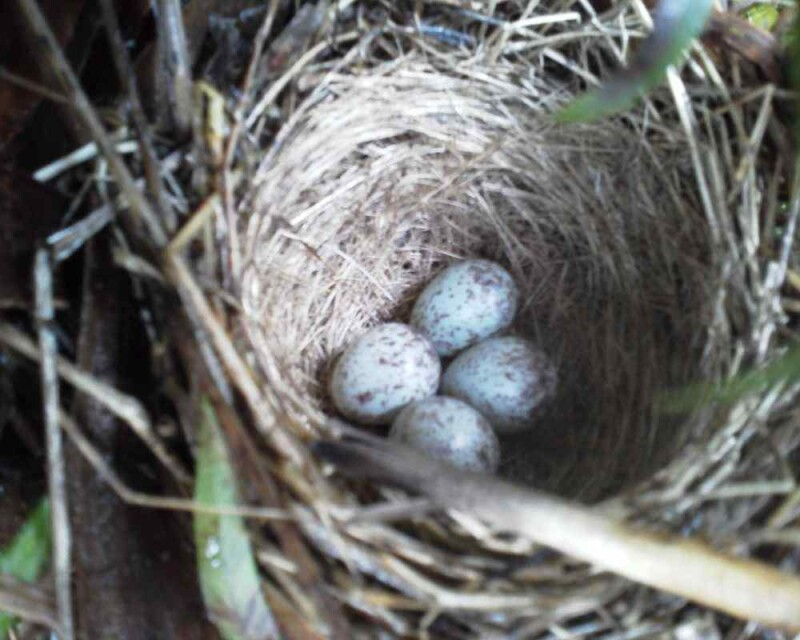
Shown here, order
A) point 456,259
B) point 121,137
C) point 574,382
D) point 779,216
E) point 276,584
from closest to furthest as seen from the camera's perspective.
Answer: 1. point 276,584
2. point 121,137
3. point 779,216
4. point 574,382
5. point 456,259

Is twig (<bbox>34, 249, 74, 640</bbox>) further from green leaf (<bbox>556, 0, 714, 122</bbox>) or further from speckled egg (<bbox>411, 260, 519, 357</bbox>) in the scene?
speckled egg (<bbox>411, 260, 519, 357</bbox>)

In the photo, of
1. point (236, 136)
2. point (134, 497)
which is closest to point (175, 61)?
point (236, 136)

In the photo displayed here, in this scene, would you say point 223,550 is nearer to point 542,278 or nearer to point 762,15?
A: point 542,278

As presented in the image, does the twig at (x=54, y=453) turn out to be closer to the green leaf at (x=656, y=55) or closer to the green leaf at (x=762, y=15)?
the green leaf at (x=656, y=55)

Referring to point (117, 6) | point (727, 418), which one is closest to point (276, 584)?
point (727, 418)

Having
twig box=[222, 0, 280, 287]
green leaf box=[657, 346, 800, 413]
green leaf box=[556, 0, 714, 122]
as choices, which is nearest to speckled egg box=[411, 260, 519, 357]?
green leaf box=[657, 346, 800, 413]

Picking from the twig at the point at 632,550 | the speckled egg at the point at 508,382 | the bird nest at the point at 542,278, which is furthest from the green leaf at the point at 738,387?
the speckled egg at the point at 508,382

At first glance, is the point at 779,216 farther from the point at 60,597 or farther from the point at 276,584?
the point at 60,597
